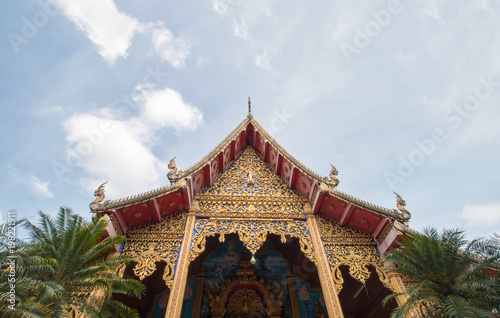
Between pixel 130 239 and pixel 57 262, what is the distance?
87.0 inches

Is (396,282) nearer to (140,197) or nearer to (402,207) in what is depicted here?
(402,207)

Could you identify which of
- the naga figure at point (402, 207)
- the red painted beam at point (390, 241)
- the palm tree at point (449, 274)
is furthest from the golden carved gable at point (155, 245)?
the naga figure at point (402, 207)

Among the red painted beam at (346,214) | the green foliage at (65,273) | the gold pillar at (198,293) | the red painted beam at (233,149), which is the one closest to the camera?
the green foliage at (65,273)

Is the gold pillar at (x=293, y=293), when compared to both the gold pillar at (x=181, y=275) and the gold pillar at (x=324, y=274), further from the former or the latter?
the gold pillar at (x=181, y=275)

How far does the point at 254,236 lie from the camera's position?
7.49 m

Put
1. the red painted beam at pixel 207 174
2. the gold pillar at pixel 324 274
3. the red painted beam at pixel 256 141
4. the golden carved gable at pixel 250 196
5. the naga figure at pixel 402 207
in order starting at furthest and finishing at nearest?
1. the red painted beam at pixel 256 141
2. the red painted beam at pixel 207 174
3. the golden carved gable at pixel 250 196
4. the naga figure at pixel 402 207
5. the gold pillar at pixel 324 274

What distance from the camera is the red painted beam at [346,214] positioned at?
7680 mm

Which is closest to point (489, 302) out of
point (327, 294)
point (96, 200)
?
point (327, 294)

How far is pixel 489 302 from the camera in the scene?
4.89 m

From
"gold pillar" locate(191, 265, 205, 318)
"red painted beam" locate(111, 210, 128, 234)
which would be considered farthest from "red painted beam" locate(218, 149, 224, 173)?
"gold pillar" locate(191, 265, 205, 318)

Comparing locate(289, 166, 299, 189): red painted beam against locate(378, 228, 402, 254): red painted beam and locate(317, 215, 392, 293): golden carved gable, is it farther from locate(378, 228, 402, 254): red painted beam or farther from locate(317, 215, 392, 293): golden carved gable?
locate(378, 228, 402, 254): red painted beam

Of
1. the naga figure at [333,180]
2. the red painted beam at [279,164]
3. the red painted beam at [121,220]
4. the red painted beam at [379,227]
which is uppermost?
the red painted beam at [279,164]

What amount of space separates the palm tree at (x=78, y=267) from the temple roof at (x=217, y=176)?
936mm

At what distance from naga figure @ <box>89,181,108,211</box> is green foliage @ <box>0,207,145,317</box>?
0.57m
